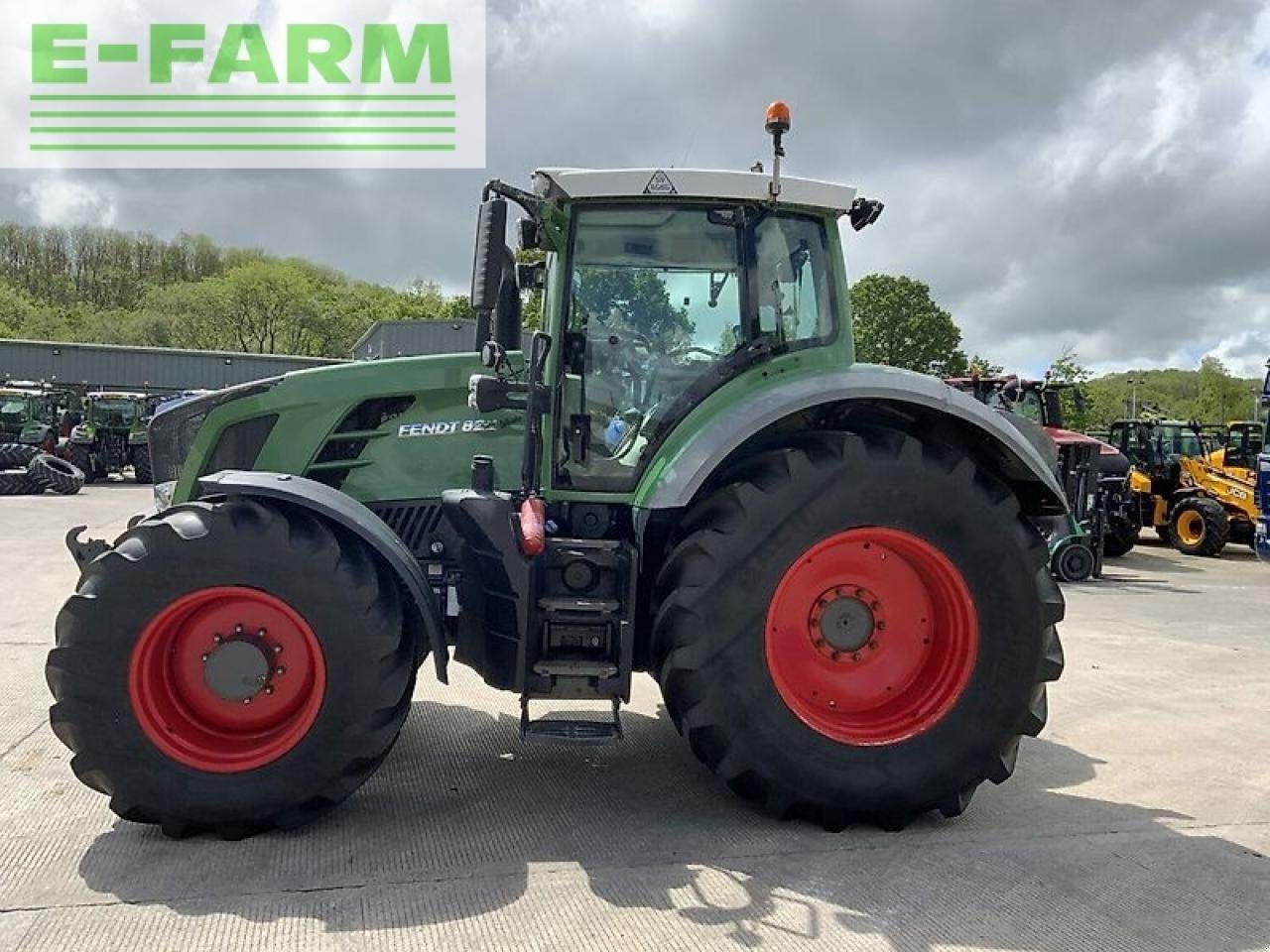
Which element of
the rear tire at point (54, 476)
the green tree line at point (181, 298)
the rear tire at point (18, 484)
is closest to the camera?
the rear tire at point (18, 484)

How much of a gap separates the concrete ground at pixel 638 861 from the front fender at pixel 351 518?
746 millimetres

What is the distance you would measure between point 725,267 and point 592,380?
695mm

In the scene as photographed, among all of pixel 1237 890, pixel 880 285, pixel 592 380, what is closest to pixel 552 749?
pixel 592 380

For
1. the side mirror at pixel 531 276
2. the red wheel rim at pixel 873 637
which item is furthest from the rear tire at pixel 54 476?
the red wheel rim at pixel 873 637

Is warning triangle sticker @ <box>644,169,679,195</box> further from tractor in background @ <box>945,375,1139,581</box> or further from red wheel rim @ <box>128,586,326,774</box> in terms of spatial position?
tractor in background @ <box>945,375,1139,581</box>

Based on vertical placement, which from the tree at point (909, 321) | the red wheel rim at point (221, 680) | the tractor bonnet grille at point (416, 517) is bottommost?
the red wheel rim at point (221, 680)

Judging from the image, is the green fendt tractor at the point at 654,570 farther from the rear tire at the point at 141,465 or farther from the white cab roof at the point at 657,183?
the rear tire at the point at 141,465

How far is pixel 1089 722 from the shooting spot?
5152 mm

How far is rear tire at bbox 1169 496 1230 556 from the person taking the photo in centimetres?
1480

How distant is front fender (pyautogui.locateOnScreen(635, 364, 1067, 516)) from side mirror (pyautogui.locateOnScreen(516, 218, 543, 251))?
95 cm

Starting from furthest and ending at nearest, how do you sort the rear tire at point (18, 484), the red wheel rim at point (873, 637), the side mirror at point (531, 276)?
the rear tire at point (18, 484)
the side mirror at point (531, 276)
the red wheel rim at point (873, 637)

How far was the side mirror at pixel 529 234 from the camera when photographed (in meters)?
3.95

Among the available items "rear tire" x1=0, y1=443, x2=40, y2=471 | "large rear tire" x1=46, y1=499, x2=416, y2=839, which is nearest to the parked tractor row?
"rear tire" x1=0, y1=443, x2=40, y2=471

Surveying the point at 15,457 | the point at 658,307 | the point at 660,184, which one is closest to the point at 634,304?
the point at 658,307
